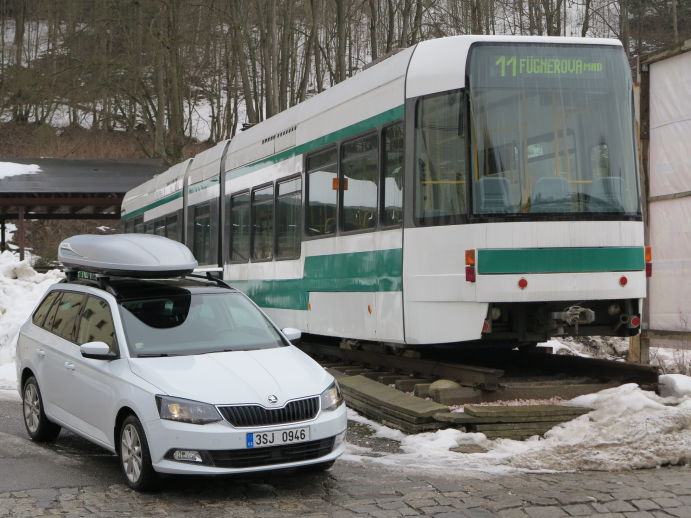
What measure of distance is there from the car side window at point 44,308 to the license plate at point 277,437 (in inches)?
135

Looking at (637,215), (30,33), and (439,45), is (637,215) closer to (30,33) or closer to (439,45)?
(439,45)

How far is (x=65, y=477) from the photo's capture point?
753 cm

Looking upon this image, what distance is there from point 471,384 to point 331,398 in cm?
312

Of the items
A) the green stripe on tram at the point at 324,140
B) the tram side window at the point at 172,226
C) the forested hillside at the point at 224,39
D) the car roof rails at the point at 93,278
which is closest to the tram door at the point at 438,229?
the green stripe on tram at the point at 324,140

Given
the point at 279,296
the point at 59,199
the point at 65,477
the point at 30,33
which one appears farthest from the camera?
the point at 30,33

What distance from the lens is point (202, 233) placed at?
741 inches

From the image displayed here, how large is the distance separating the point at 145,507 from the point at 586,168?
5.86 m

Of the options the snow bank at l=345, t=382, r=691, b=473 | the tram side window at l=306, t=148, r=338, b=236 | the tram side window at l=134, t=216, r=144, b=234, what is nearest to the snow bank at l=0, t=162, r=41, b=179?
the tram side window at l=134, t=216, r=144, b=234

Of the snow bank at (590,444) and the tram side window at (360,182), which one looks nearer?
the snow bank at (590,444)

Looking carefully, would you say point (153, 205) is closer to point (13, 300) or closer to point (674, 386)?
point (13, 300)

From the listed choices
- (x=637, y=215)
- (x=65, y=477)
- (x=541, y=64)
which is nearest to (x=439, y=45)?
(x=541, y=64)

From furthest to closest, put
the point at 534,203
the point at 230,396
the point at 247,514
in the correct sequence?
1. the point at 534,203
2. the point at 230,396
3. the point at 247,514

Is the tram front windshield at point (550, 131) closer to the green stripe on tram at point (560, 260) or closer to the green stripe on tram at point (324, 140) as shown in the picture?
the green stripe on tram at point (560, 260)

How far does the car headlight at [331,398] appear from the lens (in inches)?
282
